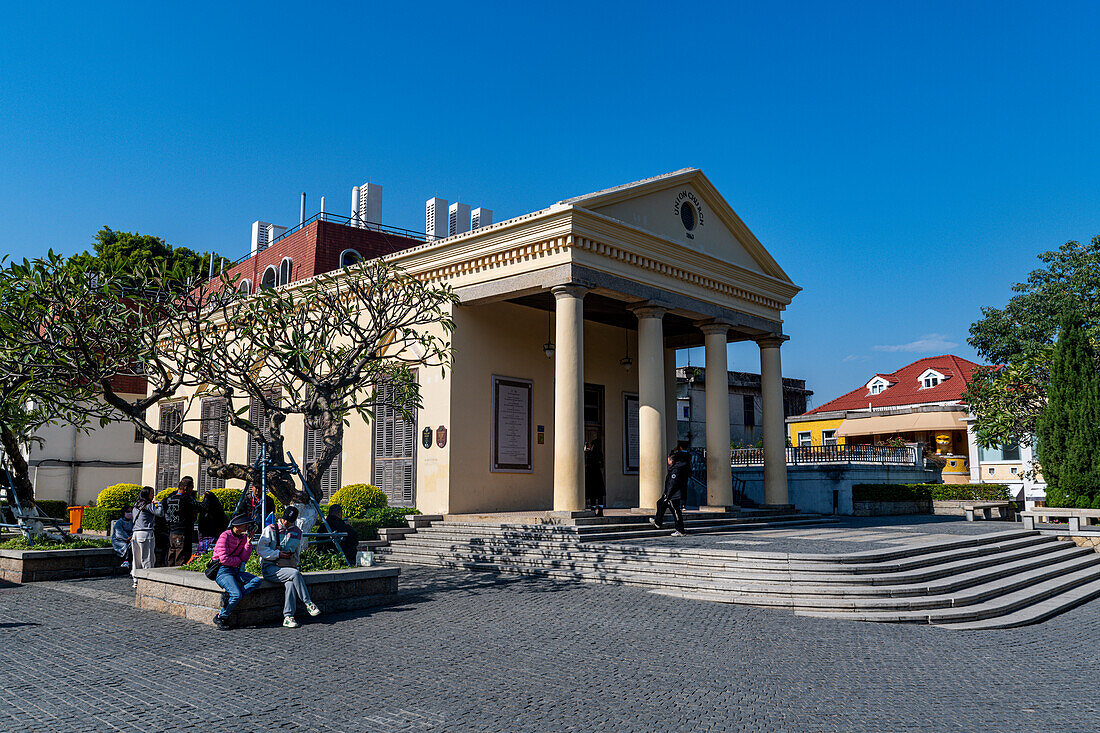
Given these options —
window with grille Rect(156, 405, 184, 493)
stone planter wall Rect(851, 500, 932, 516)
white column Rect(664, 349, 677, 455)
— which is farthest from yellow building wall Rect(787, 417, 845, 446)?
window with grille Rect(156, 405, 184, 493)

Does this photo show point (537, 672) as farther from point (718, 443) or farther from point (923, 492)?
point (923, 492)

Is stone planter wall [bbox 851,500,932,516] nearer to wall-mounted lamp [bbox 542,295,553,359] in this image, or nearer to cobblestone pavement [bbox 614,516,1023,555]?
cobblestone pavement [bbox 614,516,1023,555]

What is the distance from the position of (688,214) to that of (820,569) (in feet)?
32.8

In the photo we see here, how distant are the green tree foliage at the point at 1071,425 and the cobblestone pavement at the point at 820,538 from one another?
167cm

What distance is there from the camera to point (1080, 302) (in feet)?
108

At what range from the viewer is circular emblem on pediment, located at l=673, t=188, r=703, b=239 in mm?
18469

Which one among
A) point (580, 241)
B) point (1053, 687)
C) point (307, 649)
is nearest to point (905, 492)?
point (580, 241)

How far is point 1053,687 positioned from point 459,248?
13.2 meters

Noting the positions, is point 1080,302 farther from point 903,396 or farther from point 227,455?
point 227,455

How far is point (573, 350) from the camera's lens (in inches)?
604

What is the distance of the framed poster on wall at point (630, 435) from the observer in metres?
21.3

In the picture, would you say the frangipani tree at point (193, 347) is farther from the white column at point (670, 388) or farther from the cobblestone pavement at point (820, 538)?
the white column at point (670, 388)

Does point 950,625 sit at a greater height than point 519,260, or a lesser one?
lesser

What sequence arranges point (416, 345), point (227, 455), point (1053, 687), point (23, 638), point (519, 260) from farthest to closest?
point (227, 455) → point (416, 345) → point (519, 260) → point (23, 638) → point (1053, 687)
